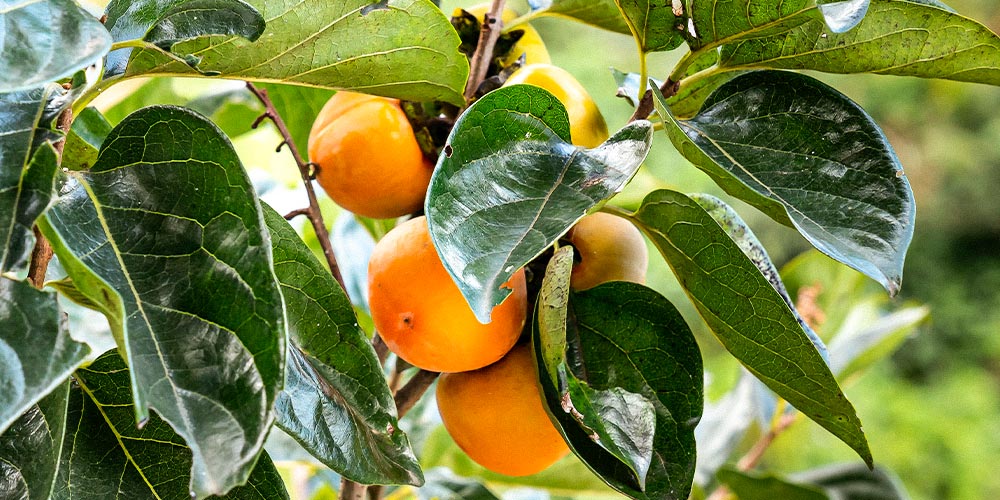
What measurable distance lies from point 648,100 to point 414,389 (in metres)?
0.20

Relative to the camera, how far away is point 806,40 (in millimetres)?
364

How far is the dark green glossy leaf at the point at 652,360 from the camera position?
1.28 feet

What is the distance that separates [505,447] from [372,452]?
0.09 m

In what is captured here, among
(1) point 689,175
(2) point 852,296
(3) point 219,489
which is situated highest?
(3) point 219,489

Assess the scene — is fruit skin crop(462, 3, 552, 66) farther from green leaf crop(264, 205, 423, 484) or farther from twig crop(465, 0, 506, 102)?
green leaf crop(264, 205, 423, 484)

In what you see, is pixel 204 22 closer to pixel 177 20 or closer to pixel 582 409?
pixel 177 20

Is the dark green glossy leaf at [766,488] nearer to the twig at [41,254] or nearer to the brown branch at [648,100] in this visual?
the brown branch at [648,100]

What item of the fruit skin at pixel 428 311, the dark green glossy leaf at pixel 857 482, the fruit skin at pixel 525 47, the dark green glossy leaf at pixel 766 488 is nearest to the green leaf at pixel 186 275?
the fruit skin at pixel 428 311

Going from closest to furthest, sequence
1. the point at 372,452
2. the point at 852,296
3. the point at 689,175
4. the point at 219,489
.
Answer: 1. the point at 219,489
2. the point at 372,452
3. the point at 852,296
4. the point at 689,175

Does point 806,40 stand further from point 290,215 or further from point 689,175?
point 689,175

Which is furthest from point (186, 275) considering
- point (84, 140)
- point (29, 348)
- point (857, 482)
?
point (857, 482)

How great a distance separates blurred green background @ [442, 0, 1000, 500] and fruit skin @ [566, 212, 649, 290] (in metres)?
2.03

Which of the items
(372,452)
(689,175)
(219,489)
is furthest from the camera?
(689,175)

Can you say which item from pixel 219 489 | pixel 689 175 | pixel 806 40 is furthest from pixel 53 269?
pixel 689 175
